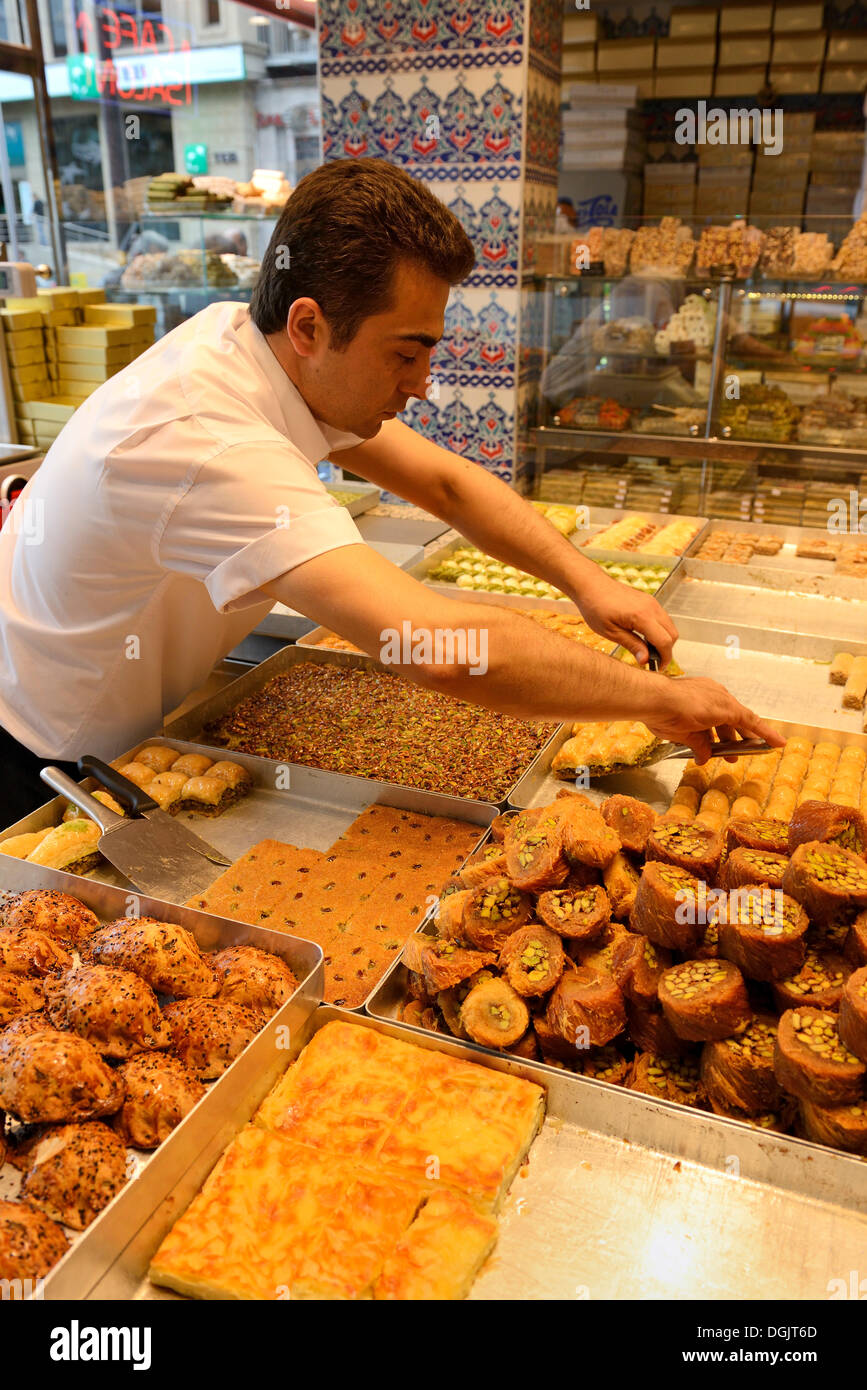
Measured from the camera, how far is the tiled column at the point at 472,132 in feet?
15.4

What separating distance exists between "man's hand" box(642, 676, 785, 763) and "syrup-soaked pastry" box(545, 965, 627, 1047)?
0.53m

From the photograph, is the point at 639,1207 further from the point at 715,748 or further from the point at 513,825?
the point at 715,748

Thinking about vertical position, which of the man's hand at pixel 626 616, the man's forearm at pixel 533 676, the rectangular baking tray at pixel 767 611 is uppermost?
the man's forearm at pixel 533 676

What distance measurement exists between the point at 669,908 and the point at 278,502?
93 centimetres

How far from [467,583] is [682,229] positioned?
2334 mm

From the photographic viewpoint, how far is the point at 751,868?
5.43 feet

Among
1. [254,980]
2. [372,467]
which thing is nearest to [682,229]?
[372,467]

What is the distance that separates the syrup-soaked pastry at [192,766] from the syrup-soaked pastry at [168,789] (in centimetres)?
3

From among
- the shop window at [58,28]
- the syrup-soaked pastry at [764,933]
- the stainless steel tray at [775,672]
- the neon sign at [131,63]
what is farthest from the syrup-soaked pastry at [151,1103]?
the shop window at [58,28]

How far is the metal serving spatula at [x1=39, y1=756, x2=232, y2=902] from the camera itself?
197 cm

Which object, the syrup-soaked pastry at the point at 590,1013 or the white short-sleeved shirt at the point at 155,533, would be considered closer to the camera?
the syrup-soaked pastry at the point at 590,1013

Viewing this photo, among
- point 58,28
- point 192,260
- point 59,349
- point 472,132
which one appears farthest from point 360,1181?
point 58,28

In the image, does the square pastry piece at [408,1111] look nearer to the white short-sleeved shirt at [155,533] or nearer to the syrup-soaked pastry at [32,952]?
the syrup-soaked pastry at [32,952]
